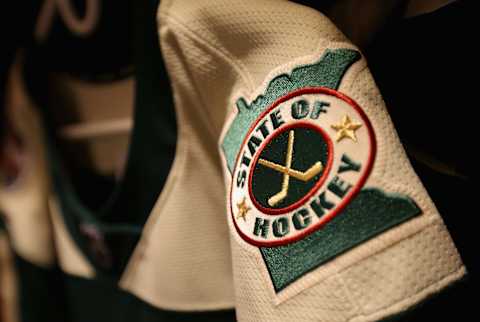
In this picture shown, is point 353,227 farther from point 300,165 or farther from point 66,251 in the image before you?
point 66,251

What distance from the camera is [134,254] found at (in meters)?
0.59

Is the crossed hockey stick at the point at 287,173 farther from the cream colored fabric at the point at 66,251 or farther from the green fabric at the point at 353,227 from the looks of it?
the cream colored fabric at the point at 66,251

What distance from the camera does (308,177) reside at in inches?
12.2

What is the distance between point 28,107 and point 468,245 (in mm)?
760

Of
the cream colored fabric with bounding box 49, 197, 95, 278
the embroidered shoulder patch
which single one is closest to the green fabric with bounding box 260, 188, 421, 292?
the embroidered shoulder patch

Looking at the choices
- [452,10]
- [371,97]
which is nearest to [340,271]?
[371,97]

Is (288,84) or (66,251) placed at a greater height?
(288,84)

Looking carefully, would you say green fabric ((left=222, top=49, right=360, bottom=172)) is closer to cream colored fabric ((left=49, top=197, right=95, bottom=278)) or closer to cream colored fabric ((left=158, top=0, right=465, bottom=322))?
cream colored fabric ((left=158, top=0, right=465, bottom=322))

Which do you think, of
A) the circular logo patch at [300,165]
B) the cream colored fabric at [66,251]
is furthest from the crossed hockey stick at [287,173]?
the cream colored fabric at [66,251]

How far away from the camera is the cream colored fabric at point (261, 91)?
10.8 inches

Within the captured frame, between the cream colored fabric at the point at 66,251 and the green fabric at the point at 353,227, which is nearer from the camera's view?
the green fabric at the point at 353,227

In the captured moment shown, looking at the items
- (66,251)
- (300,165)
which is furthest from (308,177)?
(66,251)

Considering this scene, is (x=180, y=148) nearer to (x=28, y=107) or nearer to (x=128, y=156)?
(x=128, y=156)

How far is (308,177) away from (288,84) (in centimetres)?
9
